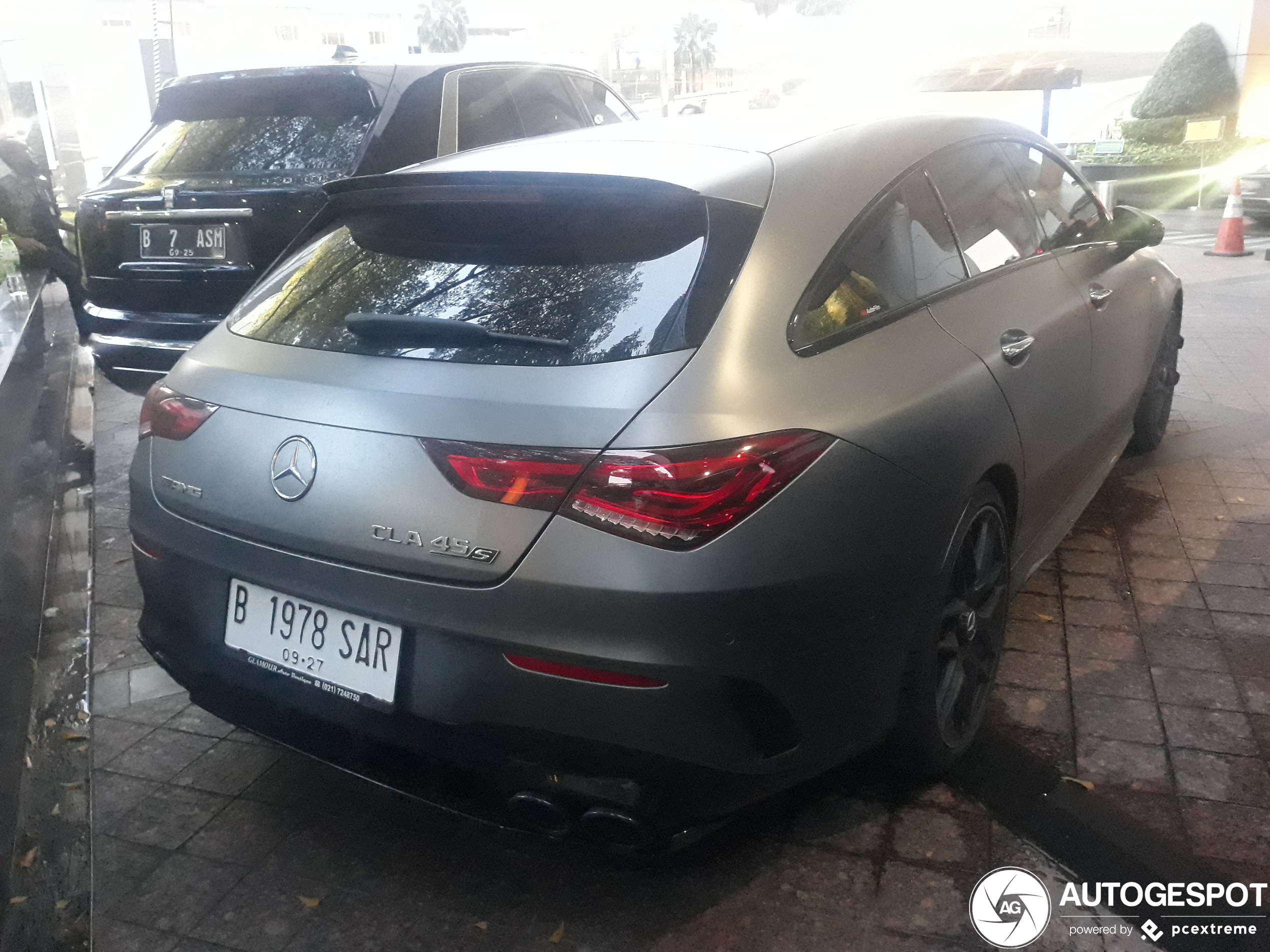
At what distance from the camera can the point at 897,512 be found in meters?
2.17

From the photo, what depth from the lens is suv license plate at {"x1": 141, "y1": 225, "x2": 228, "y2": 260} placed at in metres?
4.67

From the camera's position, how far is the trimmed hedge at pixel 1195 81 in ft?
59.4

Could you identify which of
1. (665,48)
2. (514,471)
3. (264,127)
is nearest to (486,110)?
(264,127)

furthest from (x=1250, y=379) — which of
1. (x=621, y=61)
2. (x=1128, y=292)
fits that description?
(x=621, y=61)

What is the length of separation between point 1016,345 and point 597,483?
142 centimetres

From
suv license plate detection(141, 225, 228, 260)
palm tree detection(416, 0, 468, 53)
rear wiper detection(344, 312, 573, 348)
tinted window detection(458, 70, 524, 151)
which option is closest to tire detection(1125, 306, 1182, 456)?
tinted window detection(458, 70, 524, 151)

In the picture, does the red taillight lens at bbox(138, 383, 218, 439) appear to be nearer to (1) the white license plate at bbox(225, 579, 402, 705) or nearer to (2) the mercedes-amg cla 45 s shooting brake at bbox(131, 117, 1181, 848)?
(2) the mercedes-amg cla 45 s shooting brake at bbox(131, 117, 1181, 848)

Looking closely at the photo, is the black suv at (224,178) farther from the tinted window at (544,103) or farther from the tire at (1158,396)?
the tire at (1158,396)

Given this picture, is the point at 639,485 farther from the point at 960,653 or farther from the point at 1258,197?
the point at 1258,197

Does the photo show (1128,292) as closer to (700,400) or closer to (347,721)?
(700,400)

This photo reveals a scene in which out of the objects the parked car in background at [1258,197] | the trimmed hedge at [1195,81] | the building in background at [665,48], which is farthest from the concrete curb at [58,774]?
the trimmed hedge at [1195,81]

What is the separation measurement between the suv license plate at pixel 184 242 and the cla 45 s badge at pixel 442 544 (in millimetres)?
3156

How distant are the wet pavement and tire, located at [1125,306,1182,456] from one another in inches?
49.6

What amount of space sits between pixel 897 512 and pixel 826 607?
27cm
